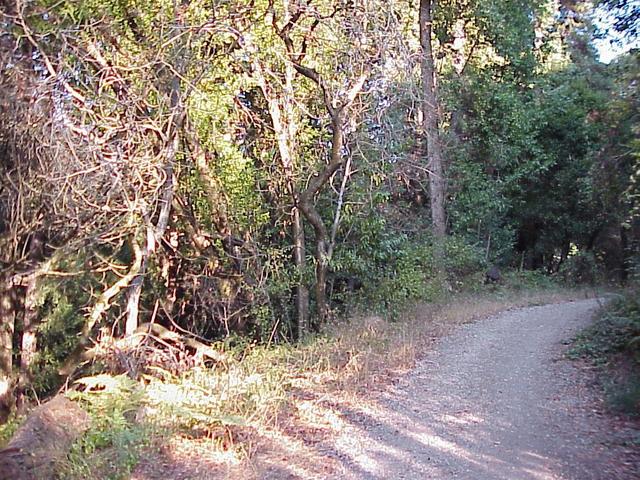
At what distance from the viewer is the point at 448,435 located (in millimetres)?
7977

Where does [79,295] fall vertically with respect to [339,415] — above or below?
above

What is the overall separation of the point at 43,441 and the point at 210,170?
24.5 ft

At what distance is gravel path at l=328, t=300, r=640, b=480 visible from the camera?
6.86 meters

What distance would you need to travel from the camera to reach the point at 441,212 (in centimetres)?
2327

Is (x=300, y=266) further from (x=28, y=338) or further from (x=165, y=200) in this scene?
(x=28, y=338)

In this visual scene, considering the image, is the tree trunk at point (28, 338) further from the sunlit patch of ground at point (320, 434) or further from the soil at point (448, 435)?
the soil at point (448, 435)

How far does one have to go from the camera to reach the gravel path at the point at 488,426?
6.86 m

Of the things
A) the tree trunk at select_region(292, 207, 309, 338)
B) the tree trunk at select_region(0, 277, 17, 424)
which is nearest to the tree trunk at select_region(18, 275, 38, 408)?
the tree trunk at select_region(0, 277, 17, 424)

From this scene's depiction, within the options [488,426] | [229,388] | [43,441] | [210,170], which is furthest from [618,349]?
[43,441]

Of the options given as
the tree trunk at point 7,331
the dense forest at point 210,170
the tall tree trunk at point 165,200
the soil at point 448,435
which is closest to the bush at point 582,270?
the dense forest at point 210,170

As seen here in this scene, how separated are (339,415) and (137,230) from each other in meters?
5.00

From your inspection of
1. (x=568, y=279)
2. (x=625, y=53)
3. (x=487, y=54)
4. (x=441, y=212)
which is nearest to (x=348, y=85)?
(x=625, y=53)

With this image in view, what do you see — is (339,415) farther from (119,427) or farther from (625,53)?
(625,53)

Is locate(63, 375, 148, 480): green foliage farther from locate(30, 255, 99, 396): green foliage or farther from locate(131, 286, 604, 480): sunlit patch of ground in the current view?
locate(30, 255, 99, 396): green foliage
